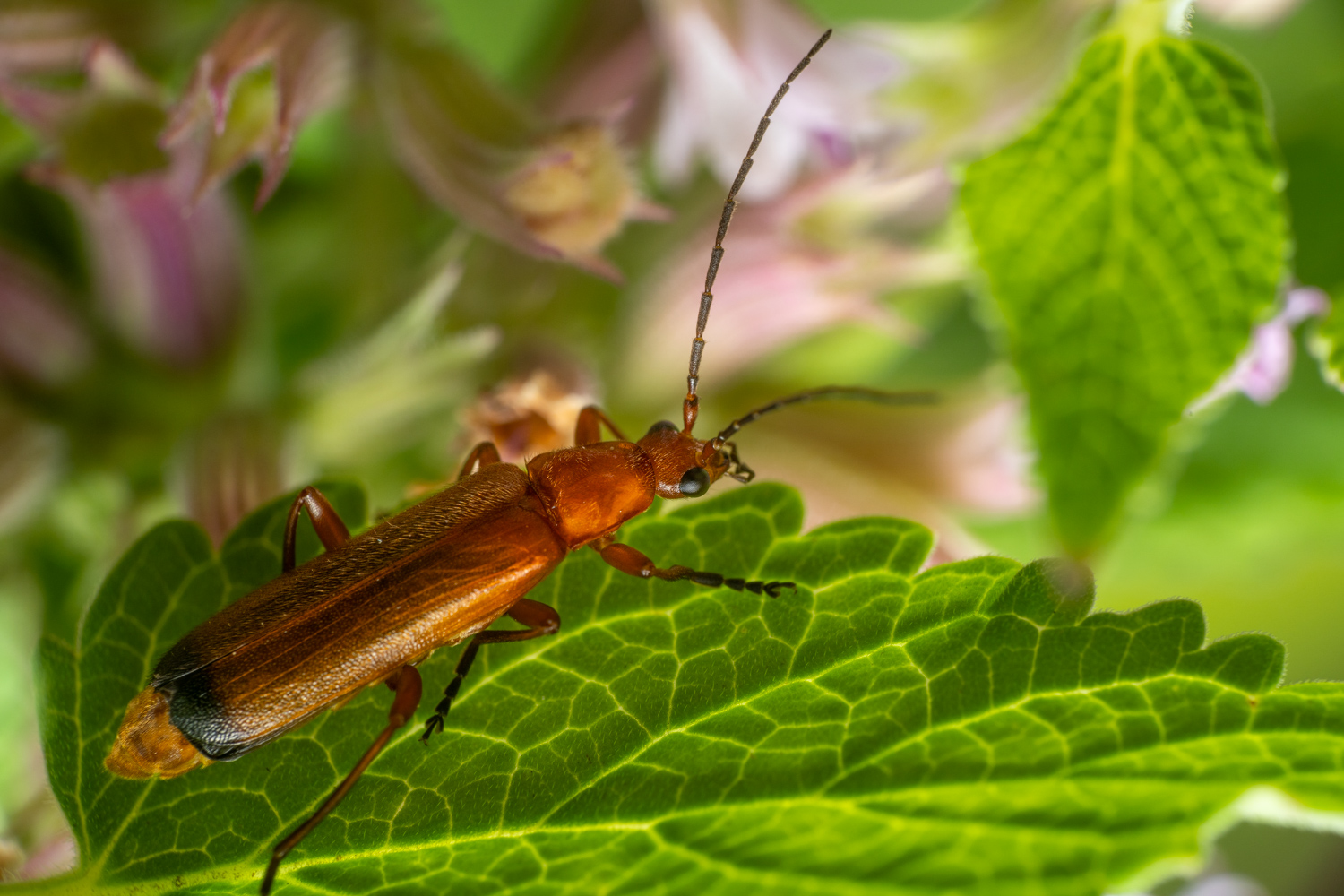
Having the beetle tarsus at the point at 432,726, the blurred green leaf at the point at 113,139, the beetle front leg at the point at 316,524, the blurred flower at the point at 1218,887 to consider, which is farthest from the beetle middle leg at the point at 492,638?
the blurred flower at the point at 1218,887

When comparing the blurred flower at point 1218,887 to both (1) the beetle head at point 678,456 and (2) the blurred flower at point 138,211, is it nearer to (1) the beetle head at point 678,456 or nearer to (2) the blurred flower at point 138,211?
(1) the beetle head at point 678,456

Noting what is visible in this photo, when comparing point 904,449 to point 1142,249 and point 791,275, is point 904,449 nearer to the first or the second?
point 791,275

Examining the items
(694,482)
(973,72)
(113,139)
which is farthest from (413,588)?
(973,72)

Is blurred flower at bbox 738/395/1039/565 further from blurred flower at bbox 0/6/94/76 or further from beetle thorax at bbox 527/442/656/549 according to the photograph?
blurred flower at bbox 0/6/94/76

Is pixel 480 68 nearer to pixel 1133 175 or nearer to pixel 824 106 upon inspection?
pixel 824 106

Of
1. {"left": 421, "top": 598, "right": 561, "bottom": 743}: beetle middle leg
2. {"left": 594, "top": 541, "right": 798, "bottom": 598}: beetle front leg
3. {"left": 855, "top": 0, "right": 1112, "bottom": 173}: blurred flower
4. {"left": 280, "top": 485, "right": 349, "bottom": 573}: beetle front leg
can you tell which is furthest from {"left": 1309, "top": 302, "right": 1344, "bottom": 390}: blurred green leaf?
{"left": 280, "top": 485, "right": 349, "bottom": 573}: beetle front leg

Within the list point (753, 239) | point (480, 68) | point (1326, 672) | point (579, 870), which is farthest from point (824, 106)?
point (1326, 672)

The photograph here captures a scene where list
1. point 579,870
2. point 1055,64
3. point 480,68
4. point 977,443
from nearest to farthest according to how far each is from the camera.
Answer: point 579,870 < point 1055,64 < point 480,68 < point 977,443
